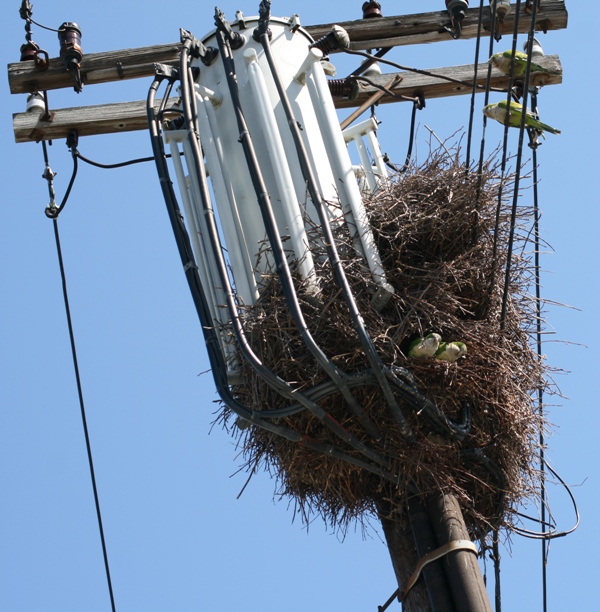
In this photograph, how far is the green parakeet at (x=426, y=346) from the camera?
4.75 metres

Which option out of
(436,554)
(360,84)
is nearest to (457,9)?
(360,84)

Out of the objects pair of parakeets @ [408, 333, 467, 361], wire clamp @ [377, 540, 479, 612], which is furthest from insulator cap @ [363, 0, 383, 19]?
wire clamp @ [377, 540, 479, 612]

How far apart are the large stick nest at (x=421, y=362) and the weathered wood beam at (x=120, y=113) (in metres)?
1.41

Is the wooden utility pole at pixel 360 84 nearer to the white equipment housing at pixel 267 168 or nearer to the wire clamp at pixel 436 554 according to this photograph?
the white equipment housing at pixel 267 168

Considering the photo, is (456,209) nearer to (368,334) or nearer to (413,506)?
(368,334)

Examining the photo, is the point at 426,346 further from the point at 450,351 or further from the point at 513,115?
the point at 513,115

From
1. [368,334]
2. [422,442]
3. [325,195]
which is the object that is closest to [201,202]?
[325,195]

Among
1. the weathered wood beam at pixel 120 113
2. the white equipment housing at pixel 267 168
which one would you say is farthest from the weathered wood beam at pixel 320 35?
the white equipment housing at pixel 267 168

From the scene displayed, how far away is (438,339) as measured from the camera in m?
4.77

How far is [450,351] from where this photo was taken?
4.77m

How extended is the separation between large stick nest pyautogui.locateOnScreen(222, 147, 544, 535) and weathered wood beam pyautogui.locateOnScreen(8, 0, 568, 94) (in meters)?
1.46

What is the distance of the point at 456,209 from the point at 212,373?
1.18 m

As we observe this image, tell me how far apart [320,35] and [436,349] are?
2.26 meters

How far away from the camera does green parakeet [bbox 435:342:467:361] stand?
4770 millimetres
